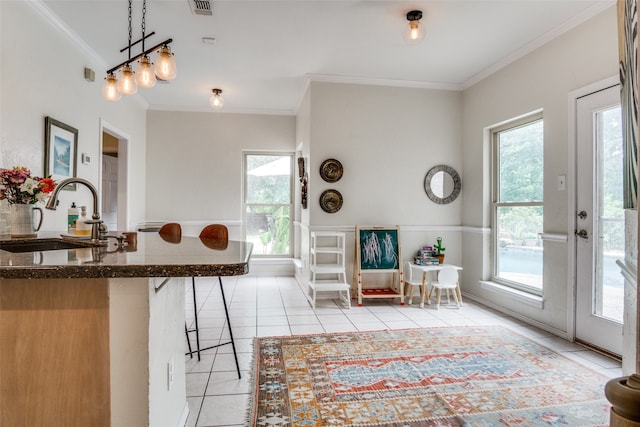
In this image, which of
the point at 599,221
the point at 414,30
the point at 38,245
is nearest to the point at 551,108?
the point at 599,221

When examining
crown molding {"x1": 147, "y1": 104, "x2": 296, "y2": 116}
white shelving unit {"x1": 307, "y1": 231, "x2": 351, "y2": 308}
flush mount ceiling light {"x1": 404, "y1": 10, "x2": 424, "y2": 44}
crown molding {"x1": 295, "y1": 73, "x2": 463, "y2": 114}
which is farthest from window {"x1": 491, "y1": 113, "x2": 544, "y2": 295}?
crown molding {"x1": 147, "y1": 104, "x2": 296, "y2": 116}

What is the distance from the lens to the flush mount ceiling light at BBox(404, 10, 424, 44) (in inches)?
112

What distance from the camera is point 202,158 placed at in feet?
18.7

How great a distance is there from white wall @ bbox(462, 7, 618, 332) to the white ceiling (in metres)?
0.16

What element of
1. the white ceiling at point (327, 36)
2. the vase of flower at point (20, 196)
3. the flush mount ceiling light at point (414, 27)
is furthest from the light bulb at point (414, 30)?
the vase of flower at point (20, 196)

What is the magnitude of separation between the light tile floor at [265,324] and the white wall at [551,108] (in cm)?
42

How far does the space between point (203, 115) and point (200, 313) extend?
3.36 meters

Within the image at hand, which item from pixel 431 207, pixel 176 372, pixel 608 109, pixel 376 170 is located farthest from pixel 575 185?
pixel 176 372

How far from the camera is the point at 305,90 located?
466cm

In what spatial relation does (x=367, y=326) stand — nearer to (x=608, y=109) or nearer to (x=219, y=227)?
(x=219, y=227)

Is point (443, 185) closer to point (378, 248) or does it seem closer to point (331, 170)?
point (378, 248)

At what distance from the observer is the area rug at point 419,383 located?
1.89 m

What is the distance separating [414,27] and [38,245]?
3031 millimetres

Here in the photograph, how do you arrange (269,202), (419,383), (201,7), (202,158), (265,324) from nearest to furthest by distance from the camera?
(419,383) < (201,7) < (265,324) < (202,158) < (269,202)
